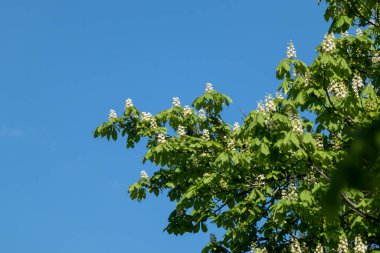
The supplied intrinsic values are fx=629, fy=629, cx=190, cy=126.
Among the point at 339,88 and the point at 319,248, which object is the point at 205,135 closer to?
the point at 339,88

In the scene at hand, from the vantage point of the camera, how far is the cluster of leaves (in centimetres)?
1123

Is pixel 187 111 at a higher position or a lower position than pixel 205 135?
higher

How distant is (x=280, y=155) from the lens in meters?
12.2

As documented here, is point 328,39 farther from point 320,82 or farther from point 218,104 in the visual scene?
point 218,104

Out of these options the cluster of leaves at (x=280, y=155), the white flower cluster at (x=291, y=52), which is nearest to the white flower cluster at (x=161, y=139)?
the cluster of leaves at (x=280, y=155)

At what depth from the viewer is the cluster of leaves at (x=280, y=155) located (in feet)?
36.8

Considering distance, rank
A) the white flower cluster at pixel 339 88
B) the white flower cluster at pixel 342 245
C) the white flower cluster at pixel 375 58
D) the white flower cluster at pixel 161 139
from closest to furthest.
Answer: the white flower cluster at pixel 342 245
the white flower cluster at pixel 339 88
the white flower cluster at pixel 161 139
the white flower cluster at pixel 375 58

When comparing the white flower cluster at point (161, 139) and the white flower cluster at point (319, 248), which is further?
the white flower cluster at point (161, 139)

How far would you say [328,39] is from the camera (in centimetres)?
1220

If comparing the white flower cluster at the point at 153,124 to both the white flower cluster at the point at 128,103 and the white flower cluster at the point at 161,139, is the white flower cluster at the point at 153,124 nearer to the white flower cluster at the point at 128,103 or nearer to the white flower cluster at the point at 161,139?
the white flower cluster at the point at 161,139

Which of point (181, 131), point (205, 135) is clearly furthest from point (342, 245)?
point (181, 131)

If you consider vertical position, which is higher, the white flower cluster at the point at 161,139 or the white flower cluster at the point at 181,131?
the white flower cluster at the point at 181,131

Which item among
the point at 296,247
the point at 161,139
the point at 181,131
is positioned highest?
the point at 181,131

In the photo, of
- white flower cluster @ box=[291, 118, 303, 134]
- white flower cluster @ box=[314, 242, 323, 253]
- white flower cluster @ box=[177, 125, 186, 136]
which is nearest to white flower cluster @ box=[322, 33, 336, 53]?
white flower cluster @ box=[291, 118, 303, 134]
